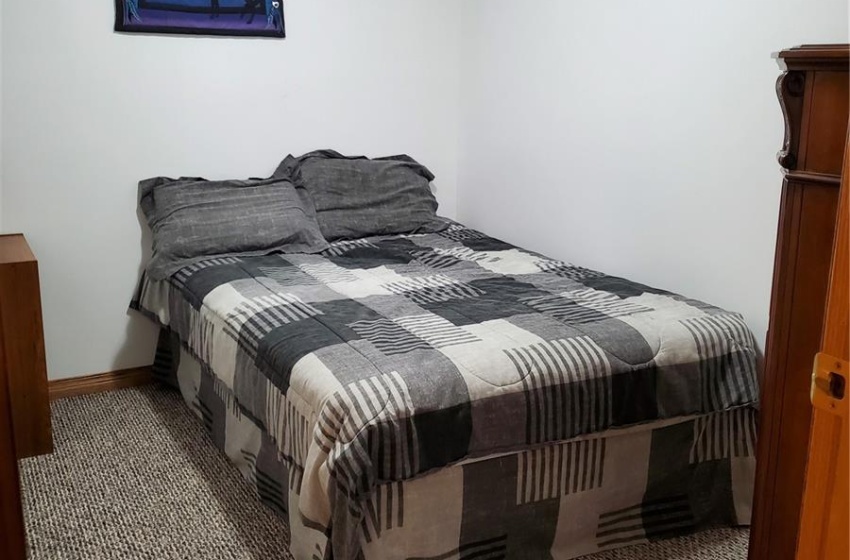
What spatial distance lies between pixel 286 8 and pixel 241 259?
1.05 meters

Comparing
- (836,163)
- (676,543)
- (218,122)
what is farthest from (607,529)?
(218,122)

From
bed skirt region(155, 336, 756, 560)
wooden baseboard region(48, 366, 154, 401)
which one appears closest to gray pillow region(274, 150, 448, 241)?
wooden baseboard region(48, 366, 154, 401)

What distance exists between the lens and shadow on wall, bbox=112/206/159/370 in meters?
3.08

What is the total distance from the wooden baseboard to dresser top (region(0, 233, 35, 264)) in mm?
564

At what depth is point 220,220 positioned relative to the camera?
2916 mm

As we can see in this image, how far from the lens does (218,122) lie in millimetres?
3119

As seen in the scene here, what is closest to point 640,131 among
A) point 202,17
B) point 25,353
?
point 202,17

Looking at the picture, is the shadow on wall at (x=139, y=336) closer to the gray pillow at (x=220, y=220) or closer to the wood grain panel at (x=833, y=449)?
the gray pillow at (x=220, y=220)

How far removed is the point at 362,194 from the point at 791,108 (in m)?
Answer: 2.21

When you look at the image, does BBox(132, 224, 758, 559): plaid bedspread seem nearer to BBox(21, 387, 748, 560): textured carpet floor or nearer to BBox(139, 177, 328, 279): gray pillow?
BBox(139, 177, 328, 279): gray pillow

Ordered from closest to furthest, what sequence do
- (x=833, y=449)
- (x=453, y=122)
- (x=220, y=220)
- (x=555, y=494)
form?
(x=833, y=449) < (x=555, y=494) < (x=220, y=220) < (x=453, y=122)

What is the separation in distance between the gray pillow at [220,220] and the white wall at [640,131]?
2.87 ft

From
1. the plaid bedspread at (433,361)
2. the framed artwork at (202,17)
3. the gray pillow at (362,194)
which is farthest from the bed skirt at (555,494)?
the framed artwork at (202,17)

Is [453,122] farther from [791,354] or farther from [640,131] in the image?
[791,354]
